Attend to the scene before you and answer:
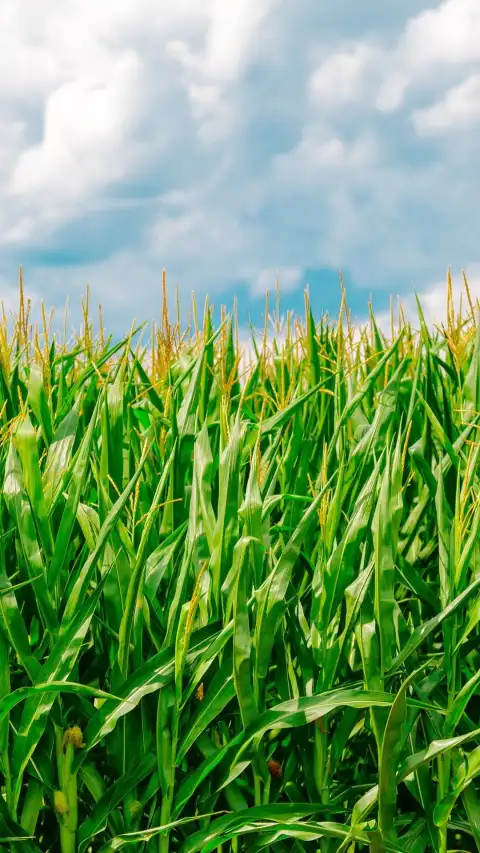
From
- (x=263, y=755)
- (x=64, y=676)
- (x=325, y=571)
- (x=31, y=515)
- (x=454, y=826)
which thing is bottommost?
(x=454, y=826)

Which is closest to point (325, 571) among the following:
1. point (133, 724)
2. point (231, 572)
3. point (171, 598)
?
point (231, 572)

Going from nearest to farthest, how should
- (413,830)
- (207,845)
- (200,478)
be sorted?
(207,845)
(413,830)
(200,478)

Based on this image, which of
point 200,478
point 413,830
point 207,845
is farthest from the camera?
point 200,478

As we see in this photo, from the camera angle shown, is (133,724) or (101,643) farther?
(101,643)

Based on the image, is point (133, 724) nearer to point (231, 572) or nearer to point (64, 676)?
point (64, 676)

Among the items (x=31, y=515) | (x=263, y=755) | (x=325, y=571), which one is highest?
(x=31, y=515)

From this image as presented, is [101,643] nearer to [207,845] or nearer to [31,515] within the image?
[31,515]

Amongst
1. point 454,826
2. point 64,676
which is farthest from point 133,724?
point 454,826

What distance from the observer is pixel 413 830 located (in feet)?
4.18

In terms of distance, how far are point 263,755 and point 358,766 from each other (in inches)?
11.9

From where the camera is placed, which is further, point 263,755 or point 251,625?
point 251,625

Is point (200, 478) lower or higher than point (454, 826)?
higher

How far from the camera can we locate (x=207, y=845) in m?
1.17

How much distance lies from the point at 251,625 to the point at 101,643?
0.29 metres
